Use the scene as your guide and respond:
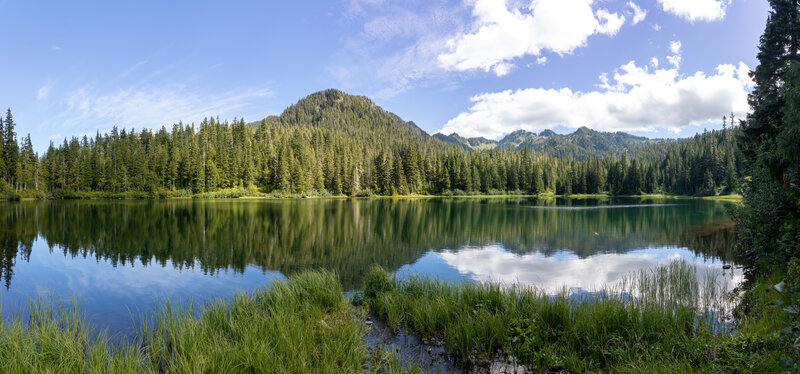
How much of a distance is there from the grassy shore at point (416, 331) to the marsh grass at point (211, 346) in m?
0.03

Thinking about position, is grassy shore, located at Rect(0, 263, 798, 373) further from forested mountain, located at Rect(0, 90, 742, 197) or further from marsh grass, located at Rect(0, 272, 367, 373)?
forested mountain, located at Rect(0, 90, 742, 197)

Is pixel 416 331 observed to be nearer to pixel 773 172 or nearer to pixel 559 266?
A: pixel 773 172

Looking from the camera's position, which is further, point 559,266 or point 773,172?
point 559,266

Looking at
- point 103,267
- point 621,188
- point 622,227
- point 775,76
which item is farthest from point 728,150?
point 103,267

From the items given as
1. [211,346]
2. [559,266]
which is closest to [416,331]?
[211,346]

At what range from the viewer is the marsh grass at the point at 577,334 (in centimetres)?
554

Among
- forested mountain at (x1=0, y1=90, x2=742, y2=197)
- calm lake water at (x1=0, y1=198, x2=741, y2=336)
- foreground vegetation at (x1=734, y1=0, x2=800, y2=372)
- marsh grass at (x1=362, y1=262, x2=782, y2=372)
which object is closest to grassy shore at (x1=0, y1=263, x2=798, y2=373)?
marsh grass at (x1=362, y1=262, x2=782, y2=372)

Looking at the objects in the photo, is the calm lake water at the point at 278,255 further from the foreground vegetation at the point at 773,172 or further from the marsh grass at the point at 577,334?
the marsh grass at the point at 577,334

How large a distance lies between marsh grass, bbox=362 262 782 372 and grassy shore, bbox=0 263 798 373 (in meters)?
0.02

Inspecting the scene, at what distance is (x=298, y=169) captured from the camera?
10562cm

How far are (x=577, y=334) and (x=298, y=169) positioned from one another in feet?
344

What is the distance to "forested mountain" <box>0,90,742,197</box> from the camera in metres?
96.6

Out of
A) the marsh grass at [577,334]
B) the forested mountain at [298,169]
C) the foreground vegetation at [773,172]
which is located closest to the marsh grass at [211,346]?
the marsh grass at [577,334]

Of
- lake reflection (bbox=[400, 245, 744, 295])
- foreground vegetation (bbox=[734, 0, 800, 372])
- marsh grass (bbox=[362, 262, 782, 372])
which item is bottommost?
lake reflection (bbox=[400, 245, 744, 295])
